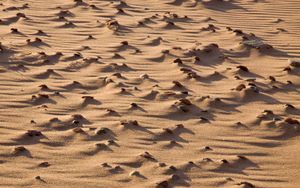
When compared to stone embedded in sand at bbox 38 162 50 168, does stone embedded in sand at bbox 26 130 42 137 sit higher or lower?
higher

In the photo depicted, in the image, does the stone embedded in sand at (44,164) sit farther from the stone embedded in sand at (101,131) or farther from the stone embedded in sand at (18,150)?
the stone embedded in sand at (101,131)

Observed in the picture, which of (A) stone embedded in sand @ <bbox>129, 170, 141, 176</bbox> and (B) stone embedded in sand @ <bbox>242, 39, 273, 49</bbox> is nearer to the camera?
(A) stone embedded in sand @ <bbox>129, 170, 141, 176</bbox>

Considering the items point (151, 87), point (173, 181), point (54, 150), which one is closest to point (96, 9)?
point (151, 87)

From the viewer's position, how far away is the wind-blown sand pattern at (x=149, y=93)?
5148mm

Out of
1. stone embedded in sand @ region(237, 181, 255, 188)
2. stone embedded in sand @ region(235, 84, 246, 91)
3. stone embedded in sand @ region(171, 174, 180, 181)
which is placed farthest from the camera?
stone embedded in sand @ region(235, 84, 246, 91)

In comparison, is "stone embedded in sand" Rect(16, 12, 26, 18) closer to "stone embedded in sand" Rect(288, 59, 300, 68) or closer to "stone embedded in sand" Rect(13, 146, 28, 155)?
"stone embedded in sand" Rect(288, 59, 300, 68)

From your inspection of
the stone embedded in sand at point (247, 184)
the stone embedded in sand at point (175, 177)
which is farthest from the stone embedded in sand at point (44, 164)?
the stone embedded in sand at point (247, 184)

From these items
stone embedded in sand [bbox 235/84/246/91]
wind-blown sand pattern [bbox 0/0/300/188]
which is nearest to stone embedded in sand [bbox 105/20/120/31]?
wind-blown sand pattern [bbox 0/0/300/188]

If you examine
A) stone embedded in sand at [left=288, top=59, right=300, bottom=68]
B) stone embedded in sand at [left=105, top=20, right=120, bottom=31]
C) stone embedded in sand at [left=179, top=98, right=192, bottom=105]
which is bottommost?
stone embedded in sand at [left=179, top=98, right=192, bottom=105]

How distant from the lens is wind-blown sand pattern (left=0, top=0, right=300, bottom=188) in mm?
5148

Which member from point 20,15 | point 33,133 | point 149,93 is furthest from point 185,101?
point 20,15

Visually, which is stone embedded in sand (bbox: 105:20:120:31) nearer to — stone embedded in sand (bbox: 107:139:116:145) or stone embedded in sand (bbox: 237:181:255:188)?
stone embedded in sand (bbox: 107:139:116:145)

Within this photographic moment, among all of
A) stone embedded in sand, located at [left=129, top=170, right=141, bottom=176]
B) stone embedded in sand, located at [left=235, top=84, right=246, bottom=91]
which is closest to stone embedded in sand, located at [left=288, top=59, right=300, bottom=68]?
stone embedded in sand, located at [left=235, top=84, right=246, bottom=91]

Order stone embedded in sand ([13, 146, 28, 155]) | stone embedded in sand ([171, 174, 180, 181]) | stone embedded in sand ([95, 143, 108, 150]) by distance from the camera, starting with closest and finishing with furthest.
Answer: stone embedded in sand ([171, 174, 180, 181]) < stone embedded in sand ([13, 146, 28, 155]) < stone embedded in sand ([95, 143, 108, 150])
